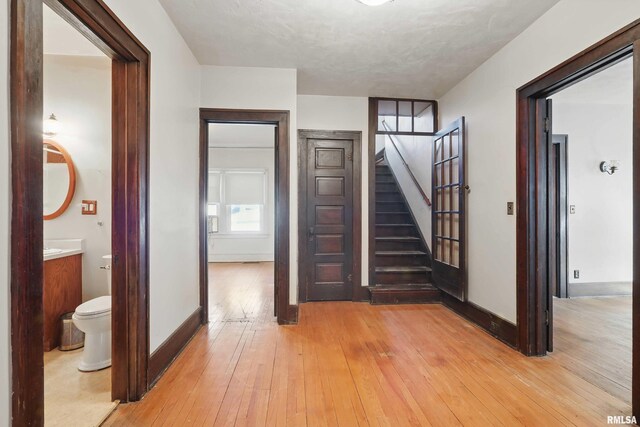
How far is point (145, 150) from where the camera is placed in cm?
182

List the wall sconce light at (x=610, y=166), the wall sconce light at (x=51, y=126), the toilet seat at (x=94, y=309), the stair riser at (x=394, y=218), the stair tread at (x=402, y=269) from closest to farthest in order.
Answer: the toilet seat at (x=94, y=309)
the wall sconce light at (x=51, y=126)
the stair tread at (x=402, y=269)
the wall sconce light at (x=610, y=166)
the stair riser at (x=394, y=218)

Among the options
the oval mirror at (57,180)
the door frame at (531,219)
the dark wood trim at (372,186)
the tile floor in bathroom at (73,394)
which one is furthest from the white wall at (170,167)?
the door frame at (531,219)

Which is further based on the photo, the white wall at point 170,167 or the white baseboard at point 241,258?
the white baseboard at point 241,258

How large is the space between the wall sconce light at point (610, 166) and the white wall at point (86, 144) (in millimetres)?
6028

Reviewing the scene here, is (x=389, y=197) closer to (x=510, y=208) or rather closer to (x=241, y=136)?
(x=510, y=208)

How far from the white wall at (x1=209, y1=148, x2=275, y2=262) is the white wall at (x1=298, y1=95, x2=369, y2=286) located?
3.01 meters

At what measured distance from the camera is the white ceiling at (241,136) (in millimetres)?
5211

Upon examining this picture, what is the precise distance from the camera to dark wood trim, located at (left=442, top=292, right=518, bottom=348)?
7.93 feet

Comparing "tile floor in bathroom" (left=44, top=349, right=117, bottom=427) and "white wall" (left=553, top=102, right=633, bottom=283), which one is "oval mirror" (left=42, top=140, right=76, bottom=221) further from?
"white wall" (left=553, top=102, right=633, bottom=283)

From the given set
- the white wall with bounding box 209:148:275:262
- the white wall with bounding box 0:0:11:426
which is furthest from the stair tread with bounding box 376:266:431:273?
the white wall with bounding box 209:148:275:262

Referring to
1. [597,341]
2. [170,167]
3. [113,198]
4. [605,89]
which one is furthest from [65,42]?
[605,89]

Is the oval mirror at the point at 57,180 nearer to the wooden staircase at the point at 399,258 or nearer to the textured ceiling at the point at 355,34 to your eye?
the textured ceiling at the point at 355,34

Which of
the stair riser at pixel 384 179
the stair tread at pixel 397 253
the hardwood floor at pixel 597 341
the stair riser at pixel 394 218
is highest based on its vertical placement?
the stair riser at pixel 384 179

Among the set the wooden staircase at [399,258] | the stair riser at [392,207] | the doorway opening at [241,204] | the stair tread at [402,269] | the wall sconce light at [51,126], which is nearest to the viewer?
the wall sconce light at [51,126]
